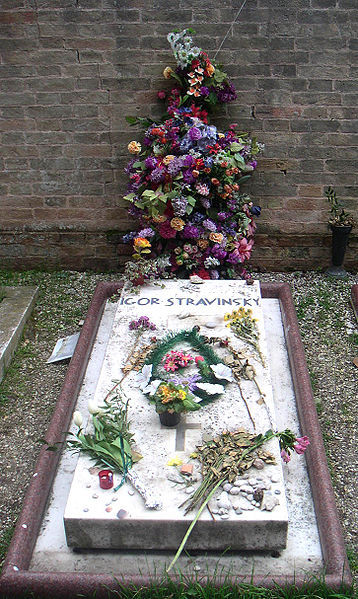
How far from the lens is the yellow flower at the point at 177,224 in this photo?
5387mm

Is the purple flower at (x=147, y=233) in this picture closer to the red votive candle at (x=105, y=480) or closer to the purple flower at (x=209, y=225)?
the purple flower at (x=209, y=225)

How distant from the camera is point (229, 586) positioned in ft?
9.96

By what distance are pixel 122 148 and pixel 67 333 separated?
1759 millimetres

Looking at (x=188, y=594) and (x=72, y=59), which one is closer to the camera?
(x=188, y=594)

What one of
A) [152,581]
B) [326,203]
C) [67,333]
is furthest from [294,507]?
[326,203]

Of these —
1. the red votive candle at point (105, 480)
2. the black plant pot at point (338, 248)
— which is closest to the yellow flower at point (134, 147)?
the black plant pot at point (338, 248)

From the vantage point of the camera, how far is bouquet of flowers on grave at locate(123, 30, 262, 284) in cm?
536

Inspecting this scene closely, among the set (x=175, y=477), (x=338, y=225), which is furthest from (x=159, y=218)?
(x=175, y=477)

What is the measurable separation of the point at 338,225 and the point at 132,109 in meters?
2.13

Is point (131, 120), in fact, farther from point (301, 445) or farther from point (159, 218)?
point (301, 445)

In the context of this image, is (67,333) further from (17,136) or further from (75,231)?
(17,136)

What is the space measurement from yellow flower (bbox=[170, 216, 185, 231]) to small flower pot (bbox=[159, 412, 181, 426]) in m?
2.08

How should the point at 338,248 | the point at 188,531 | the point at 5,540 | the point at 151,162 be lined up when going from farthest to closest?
1. the point at 338,248
2. the point at 151,162
3. the point at 5,540
4. the point at 188,531

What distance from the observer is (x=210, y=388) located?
3979mm
